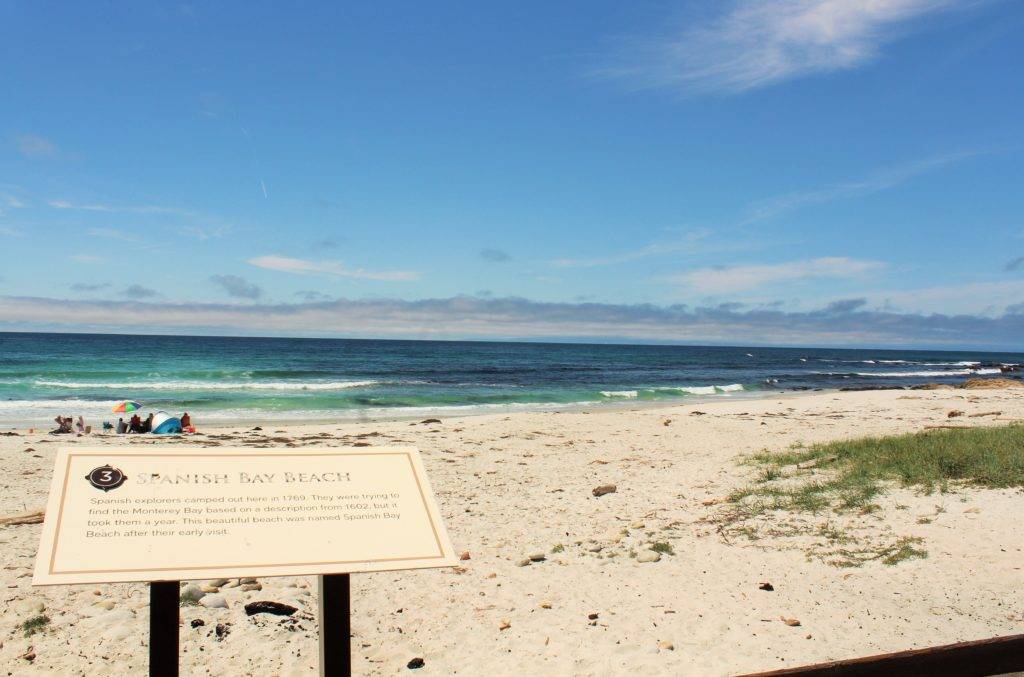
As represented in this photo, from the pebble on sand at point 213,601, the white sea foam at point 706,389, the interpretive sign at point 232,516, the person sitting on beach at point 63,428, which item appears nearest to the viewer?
the interpretive sign at point 232,516

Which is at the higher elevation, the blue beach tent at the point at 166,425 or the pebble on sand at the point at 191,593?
the blue beach tent at the point at 166,425

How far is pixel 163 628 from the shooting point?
11.1ft

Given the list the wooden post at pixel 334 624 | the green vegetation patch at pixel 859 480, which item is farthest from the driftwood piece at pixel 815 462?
the wooden post at pixel 334 624

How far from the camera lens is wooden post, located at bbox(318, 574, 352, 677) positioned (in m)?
3.50

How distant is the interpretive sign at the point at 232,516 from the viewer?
311 cm

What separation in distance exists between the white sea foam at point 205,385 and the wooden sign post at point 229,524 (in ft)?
106

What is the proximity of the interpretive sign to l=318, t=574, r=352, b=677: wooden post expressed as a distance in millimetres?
265

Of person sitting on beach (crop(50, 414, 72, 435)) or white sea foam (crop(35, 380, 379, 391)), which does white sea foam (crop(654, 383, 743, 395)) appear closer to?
white sea foam (crop(35, 380, 379, 391))

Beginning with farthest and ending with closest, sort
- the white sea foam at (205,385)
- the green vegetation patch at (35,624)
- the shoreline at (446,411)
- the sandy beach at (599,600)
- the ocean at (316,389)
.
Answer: the white sea foam at (205,385) < the ocean at (316,389) < the shoreline at (446,411) < the green vegetation patch at (35,624) < the sandy beach at (599,600)

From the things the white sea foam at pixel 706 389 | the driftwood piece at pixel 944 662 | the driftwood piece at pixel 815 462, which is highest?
the driftwood piece at pixel 944 662

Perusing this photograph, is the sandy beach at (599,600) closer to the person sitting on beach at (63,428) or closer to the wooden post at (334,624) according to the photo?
the wooden post at (334,624)

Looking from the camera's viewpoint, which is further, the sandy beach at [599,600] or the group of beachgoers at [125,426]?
the group of beachgoers at [125,426]

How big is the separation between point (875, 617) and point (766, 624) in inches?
33.1

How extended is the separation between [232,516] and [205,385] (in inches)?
1408
